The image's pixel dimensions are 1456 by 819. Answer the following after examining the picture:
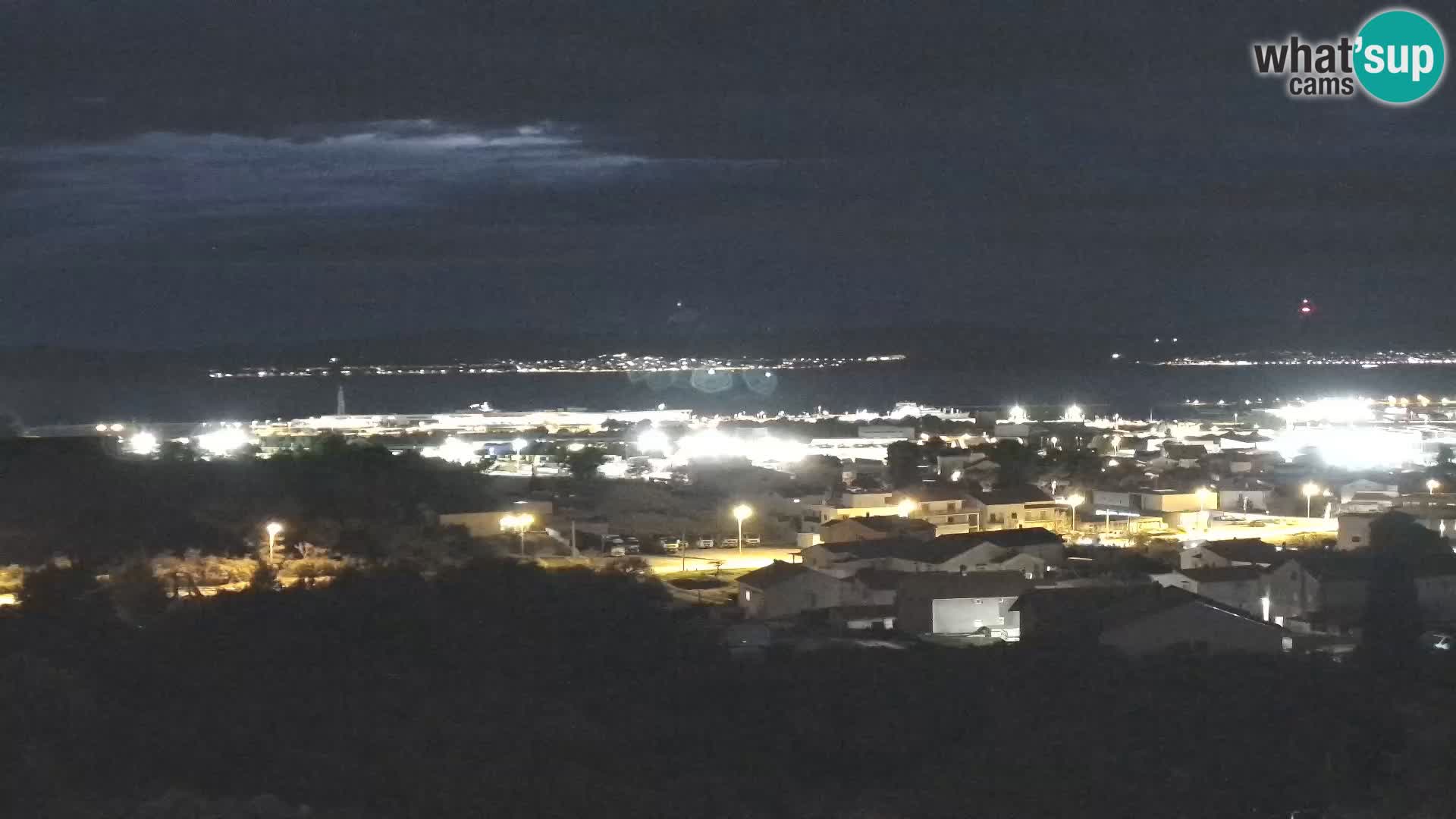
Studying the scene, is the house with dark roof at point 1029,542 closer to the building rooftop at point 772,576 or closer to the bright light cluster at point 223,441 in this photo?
the building rooftop at point 772,576

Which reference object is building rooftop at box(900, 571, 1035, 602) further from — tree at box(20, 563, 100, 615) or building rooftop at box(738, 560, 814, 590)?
tree at box(20, 563, 100, 615)

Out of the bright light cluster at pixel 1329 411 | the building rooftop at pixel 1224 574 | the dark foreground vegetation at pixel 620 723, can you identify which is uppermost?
the bright light cluster at pixel 1329 411

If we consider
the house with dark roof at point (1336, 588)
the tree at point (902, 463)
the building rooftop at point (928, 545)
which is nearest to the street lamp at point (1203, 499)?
the tree at point (902, 463)

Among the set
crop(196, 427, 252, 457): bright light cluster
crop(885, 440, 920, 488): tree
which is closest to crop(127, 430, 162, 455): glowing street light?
crop(196, 427, 252, 457): bright light cluster

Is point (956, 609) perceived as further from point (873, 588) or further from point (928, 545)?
point (928, 545)

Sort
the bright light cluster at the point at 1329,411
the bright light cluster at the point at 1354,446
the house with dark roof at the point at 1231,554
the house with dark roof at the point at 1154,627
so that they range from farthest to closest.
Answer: the bright light cluster at the point at 1329,411, the bright light cluster at the point at 1354,446, the house with dark roof at the point at 1231,554, the house with dark roof at the point at 1154,627
